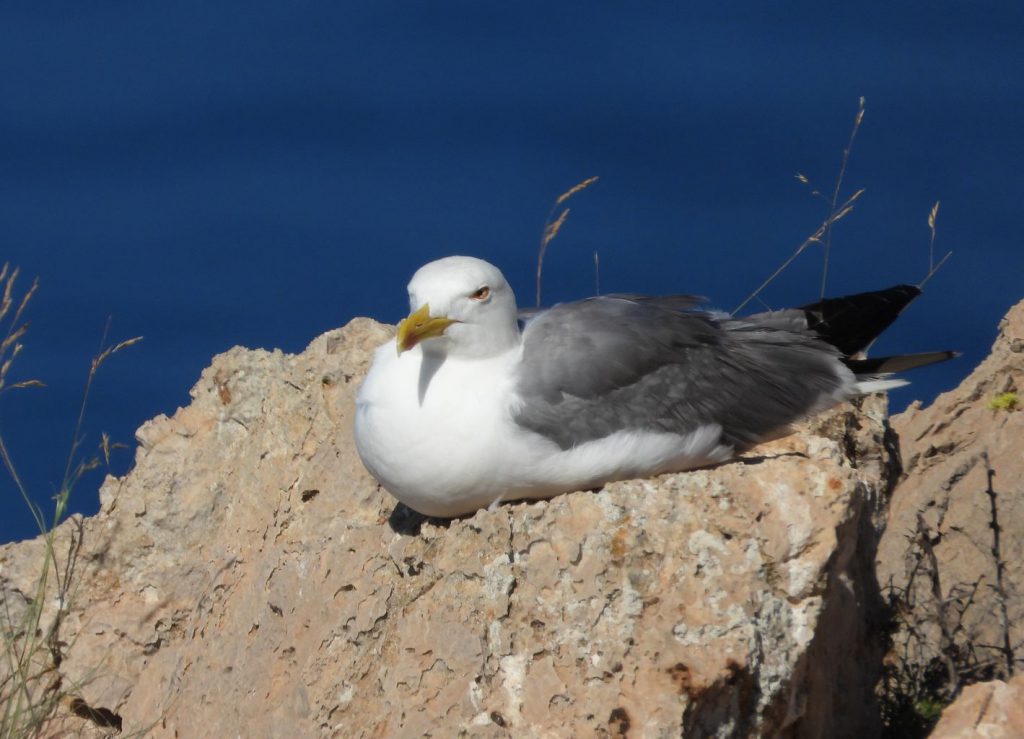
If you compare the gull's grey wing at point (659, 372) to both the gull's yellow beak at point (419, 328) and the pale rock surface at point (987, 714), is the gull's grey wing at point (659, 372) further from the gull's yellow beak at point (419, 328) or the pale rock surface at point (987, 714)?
the pale rock surface at point (987, 714)

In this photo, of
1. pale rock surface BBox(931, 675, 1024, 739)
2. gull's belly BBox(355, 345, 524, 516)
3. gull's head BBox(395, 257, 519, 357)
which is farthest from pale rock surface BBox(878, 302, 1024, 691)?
gull's head BBox(395, 257, 519, 357)

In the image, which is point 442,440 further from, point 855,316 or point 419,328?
point 855,316

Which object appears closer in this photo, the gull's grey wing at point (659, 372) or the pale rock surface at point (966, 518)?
the gull's grey wing at point (659, 372)

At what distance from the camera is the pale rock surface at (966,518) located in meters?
5.23

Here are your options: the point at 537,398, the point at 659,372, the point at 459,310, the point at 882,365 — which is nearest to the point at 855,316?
the point at 882,365

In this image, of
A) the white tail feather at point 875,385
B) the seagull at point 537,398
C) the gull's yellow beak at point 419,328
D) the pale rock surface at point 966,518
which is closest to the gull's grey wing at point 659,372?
the seagull at point 537,398

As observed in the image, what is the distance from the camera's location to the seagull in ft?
14.4

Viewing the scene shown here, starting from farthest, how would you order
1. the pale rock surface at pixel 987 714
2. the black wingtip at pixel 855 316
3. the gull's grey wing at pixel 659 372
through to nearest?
the black wingtip at pixel 855 316, the gull's grey wing at pixel 659 372, the pale rock surface at pixel 987 714

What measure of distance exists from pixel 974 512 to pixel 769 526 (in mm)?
2048

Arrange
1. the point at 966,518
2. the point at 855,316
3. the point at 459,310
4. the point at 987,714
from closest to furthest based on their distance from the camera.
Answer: the point at 987,714 → the point at 459,310 → the point at 855,316 → the point at 966,518

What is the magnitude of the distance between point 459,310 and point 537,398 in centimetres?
35

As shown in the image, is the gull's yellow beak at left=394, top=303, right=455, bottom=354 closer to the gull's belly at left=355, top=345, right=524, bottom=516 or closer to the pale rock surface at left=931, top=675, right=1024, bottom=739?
the gull's belly at left=355, top=345, right=524, bottom=516

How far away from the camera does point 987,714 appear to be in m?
3.63

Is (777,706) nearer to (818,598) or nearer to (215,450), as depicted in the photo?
(818,598)
